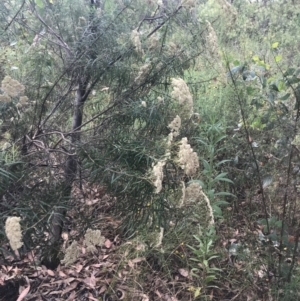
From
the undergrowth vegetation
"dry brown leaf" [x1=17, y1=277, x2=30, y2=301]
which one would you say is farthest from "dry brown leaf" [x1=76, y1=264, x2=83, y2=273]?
"dry brown leaf" [x1=17, y1=277, x2=30, y2=301]

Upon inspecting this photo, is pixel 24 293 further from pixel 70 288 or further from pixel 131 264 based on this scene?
pixel 131 264

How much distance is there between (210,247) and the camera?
2619 mm

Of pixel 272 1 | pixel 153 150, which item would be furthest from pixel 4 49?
pixel 272 1

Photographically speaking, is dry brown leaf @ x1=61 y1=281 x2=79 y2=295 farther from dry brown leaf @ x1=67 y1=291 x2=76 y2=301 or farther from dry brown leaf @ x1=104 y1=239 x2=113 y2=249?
dry brown leaf @ x1=104 y1=239 x2=113 y2=249

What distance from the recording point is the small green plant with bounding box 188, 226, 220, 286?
2.43m

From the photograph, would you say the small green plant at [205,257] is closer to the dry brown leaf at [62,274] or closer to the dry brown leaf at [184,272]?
the dry brown leaf at [184,272]

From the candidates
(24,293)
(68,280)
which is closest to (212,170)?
(68,280)

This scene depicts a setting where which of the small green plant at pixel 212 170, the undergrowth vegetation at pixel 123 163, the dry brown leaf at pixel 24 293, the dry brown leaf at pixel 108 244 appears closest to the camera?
the undergrowth vegetation at pixel 123 163

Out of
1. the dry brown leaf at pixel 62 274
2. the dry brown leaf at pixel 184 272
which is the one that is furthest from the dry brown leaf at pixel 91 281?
the dry brown leaf at pixel 184 272

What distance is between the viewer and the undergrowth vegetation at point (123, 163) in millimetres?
1723

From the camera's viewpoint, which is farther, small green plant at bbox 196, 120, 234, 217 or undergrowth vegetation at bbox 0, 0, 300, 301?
small green plant at bbox 196, 120, 234, 217

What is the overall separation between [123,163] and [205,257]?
1109 millimetres

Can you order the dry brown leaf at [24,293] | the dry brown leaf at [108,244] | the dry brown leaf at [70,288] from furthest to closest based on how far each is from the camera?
the dry brown leaf at [108,244]
the dry brown leaf at [70,288]
the dry brown leaf at [24,293]

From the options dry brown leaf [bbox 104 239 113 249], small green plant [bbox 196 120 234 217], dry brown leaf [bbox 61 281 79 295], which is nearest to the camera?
dry brown leaf [bbox 61 281 79 295]
